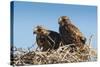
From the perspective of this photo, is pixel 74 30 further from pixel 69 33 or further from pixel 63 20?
pixel 63 20

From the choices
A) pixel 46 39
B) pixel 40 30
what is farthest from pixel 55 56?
pixel 40 30

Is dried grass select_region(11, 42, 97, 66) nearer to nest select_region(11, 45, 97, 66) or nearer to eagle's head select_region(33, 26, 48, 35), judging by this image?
nest select_region(11, 45, 97, 66)

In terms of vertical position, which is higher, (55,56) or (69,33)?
(69,33)

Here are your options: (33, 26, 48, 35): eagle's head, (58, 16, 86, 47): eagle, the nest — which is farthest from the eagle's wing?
(33, 26, 48, 35): eagle's head

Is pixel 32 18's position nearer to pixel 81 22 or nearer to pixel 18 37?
pixel 18 37

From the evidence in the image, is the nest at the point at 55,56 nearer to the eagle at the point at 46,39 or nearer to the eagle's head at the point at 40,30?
the eagle at the point at 46,39
